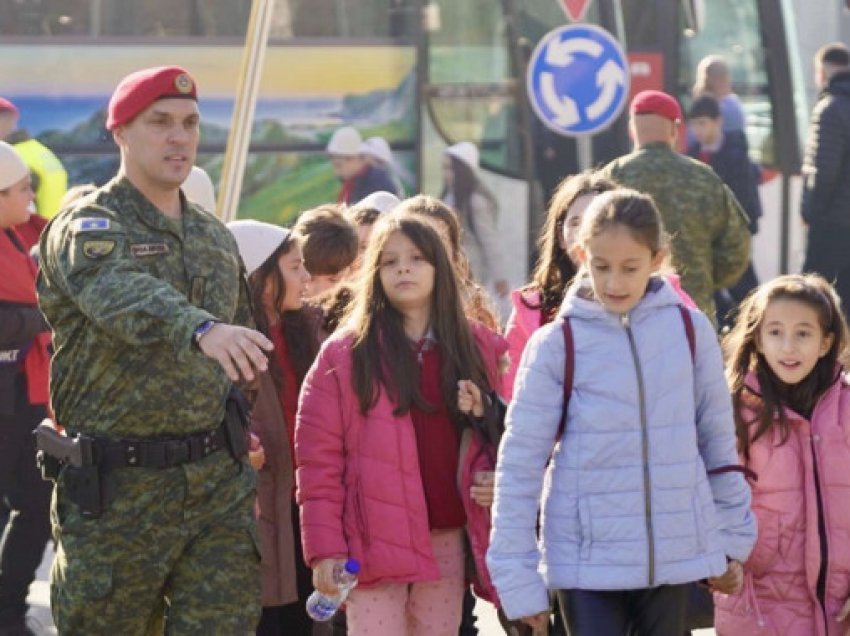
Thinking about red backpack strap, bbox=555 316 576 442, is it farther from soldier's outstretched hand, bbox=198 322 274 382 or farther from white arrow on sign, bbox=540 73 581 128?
white arrow on sign, bbox=540 73 581 128

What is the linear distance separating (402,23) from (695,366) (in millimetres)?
9452

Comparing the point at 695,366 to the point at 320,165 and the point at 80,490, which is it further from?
the point at 320,165

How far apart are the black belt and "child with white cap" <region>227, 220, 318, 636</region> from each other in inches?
36.3

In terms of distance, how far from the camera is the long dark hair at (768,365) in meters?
5.56

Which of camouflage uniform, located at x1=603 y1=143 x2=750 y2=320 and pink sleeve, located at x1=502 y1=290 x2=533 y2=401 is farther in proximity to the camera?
camouflage uniform, located at x1=603 y1=143 x2=750 y2=320

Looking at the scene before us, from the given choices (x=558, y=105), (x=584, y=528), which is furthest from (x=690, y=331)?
(x=558, y=105)

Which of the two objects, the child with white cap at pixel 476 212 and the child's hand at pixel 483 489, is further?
the child with white cap at pixel 476 212

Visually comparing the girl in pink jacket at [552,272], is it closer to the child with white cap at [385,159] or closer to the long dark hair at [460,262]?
the long dark hair at [460,262]

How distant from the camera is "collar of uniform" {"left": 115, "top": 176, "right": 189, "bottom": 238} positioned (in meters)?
5.00

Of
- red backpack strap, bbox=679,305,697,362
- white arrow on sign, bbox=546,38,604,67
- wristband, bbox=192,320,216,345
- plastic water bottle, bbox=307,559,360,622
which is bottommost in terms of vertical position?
plastic water bottle, bbox=307,559,360,622

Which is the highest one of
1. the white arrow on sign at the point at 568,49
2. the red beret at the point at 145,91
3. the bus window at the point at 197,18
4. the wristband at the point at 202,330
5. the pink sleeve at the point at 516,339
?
the bus window at the point at 197,18

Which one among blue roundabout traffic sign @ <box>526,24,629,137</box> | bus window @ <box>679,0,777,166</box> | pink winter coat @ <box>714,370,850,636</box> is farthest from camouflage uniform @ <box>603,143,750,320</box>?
bus window @ <box>679,0,777,166</box>

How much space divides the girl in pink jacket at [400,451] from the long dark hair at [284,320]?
0.57 metres

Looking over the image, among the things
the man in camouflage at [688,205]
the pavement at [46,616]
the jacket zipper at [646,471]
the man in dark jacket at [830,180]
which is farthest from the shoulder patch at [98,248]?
the man in dark jacket at [830,180]
